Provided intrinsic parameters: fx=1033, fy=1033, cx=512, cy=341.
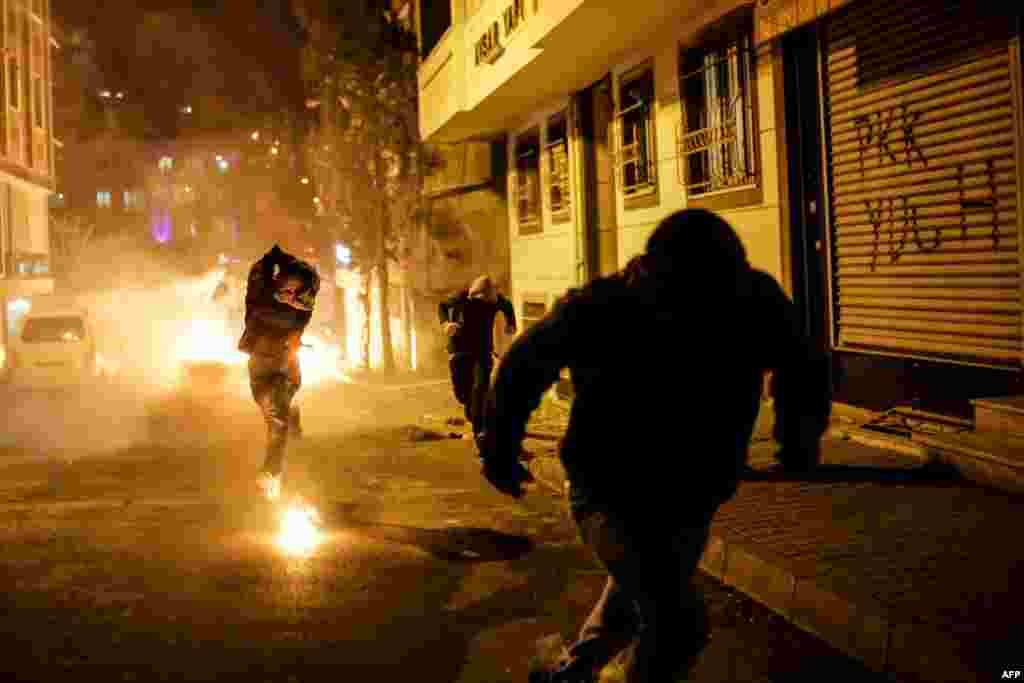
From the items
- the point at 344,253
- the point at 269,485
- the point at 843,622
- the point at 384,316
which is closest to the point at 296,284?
the point at 269,485

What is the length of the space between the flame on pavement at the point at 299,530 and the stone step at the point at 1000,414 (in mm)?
4552

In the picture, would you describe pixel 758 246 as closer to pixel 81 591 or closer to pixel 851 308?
pixel 851 308

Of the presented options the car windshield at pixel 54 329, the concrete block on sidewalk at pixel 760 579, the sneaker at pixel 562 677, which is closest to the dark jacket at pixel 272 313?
the concrete block on sidewalk at pixel 760 579

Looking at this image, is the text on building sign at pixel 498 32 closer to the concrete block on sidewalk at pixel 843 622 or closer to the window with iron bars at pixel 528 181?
the window with iron bars at pixel 528 181

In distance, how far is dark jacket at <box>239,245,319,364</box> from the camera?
8.05 m

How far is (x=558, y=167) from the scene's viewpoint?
57.9 ft

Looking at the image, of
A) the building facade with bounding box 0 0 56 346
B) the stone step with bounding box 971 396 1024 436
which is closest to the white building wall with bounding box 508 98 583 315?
the stone step with bounding box 971 396 1024 436

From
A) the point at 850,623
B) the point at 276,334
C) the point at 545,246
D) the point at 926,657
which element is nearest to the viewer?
the point at 926,657

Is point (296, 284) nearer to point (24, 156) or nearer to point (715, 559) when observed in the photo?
point (715, 559)

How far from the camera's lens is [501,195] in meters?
21.5

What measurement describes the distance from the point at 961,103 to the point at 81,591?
22.9 ft

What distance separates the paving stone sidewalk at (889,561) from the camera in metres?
4.25

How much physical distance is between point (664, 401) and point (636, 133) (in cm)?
1199

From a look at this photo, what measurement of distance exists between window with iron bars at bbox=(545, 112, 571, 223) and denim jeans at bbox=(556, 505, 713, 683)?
1369 cm
